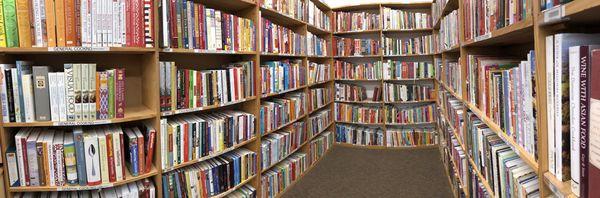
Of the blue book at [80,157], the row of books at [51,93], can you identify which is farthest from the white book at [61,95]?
the blue book at [80,157]

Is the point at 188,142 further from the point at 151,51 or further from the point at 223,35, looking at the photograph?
the point at 223,35

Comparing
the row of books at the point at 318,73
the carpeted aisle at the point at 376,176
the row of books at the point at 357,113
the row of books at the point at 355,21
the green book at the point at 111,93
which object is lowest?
the carpeted aisle at the point at 376,176

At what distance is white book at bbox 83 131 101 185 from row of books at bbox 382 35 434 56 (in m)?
3.95

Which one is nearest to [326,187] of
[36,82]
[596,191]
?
[36,82]

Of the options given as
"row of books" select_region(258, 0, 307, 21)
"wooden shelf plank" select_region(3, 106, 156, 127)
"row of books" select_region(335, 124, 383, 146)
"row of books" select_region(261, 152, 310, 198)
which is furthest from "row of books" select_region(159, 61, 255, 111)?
"row of books" select_region(335, 124, 383, 146)

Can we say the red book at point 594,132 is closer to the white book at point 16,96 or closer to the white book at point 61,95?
the white book at point 61,95

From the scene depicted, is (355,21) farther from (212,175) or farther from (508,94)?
(508,94)

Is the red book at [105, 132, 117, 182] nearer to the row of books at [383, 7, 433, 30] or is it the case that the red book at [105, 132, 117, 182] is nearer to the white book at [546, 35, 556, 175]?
the white book at [546, 35, 556, 175]

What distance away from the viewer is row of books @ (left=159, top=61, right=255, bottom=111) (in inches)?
78.6

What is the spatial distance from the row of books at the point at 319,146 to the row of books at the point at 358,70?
88 centimetres

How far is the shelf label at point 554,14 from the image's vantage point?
0.78 m

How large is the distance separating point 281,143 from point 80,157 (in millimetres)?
1775

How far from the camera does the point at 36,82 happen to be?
1.67 m

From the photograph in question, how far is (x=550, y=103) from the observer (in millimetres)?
890
